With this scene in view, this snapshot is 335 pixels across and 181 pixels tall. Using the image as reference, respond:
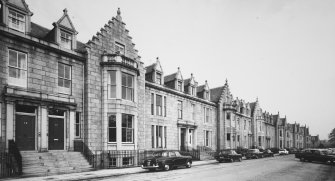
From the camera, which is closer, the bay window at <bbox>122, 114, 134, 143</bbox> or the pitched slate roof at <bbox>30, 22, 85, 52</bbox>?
the pitched slate roof at <bbox>30, 22, 85, 52</bbox>

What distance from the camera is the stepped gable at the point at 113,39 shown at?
22.9m

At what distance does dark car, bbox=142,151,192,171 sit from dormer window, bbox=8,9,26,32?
12760 millimetres

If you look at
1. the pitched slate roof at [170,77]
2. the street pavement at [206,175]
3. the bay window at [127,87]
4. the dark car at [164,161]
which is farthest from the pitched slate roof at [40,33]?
the pitched slate roof at [170,77]

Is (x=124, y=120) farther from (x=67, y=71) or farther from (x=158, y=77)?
(x=158, y=77)

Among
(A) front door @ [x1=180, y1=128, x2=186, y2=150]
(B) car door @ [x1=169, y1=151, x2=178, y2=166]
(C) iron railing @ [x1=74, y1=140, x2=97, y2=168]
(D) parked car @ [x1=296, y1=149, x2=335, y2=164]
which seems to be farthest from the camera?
(A) front door @ [x1=180, y1=128, x2=186, y2=150]

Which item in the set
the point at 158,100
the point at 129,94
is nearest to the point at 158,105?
the point at 158,100

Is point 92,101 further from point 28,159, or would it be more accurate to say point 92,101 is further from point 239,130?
point 239,130

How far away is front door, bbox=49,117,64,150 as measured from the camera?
1913 centimetres

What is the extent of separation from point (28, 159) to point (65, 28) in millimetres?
10005

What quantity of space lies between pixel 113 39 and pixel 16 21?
27.1 ft

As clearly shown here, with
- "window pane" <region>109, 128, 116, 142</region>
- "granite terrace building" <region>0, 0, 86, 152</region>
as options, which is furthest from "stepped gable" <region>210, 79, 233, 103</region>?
"granite terrace building" <region>0, 0, 86, 152</region>

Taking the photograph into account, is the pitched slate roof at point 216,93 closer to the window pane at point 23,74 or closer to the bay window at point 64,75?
the bay window at point 64,75

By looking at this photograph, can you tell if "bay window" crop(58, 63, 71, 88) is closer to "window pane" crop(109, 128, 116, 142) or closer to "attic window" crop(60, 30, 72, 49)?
"attic window" crop(60, 30, 72, 49)

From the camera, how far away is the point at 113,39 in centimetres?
2436
